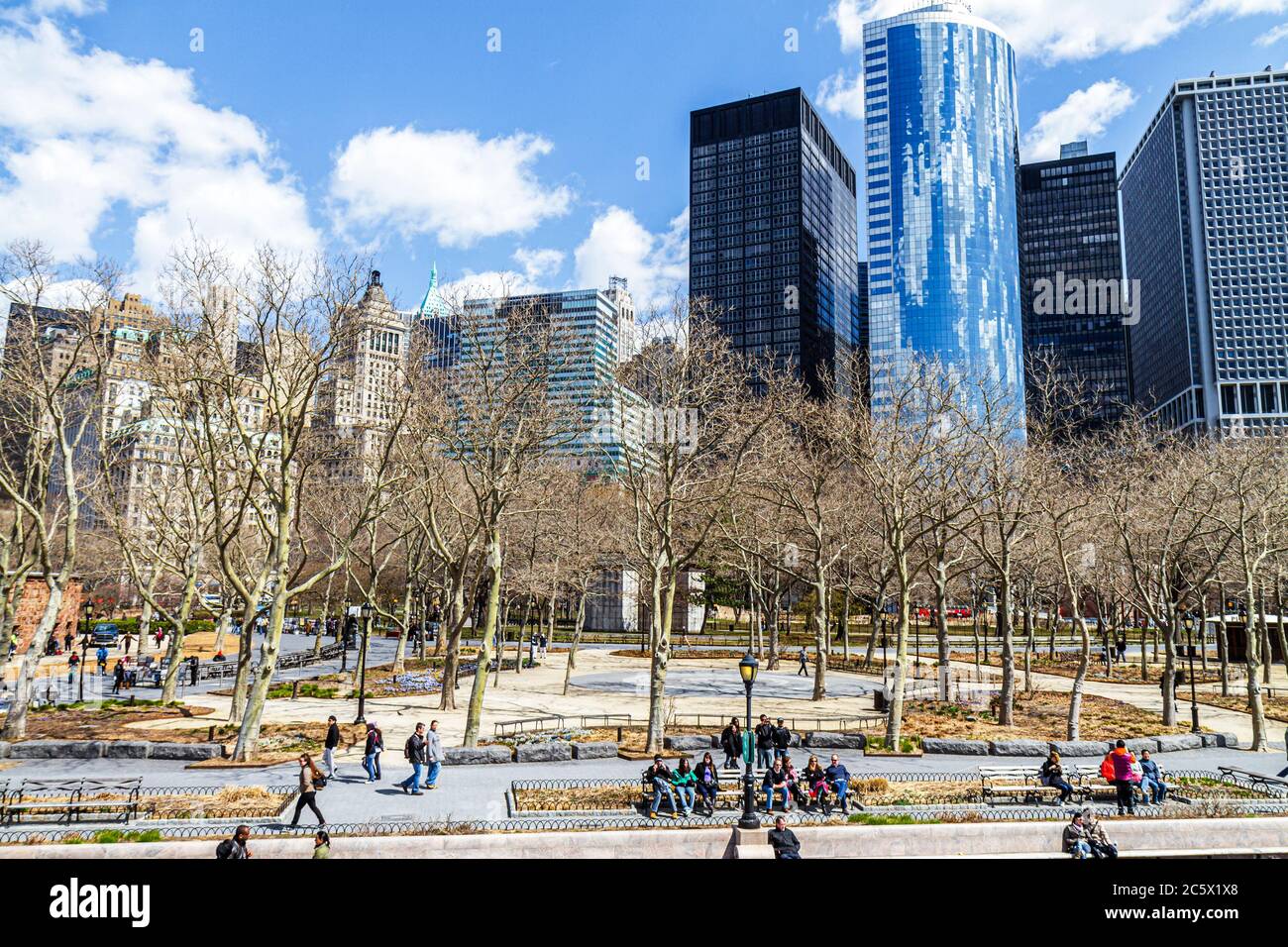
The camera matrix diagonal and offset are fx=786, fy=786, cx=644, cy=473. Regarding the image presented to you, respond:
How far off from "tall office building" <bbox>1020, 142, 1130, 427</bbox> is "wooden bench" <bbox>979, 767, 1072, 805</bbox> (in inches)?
7675

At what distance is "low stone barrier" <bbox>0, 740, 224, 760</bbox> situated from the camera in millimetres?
19688

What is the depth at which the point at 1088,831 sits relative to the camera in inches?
512

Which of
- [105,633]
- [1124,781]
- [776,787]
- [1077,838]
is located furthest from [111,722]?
[105,633]

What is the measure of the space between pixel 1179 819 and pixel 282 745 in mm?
20616

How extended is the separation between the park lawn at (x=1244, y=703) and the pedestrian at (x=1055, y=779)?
16801mm

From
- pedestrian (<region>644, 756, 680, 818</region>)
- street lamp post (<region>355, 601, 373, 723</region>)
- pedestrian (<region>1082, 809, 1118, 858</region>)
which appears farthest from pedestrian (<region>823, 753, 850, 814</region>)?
street lamp post (<region>355, 601, 373, 723</region>)

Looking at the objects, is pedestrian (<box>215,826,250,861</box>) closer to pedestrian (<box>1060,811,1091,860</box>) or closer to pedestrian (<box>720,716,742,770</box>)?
pedestrian (<box>720,716,742,770</box>)

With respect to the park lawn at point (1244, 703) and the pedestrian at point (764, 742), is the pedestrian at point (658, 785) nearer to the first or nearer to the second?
the pedestrian at point (764, 742)

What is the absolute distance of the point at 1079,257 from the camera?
19350 cm

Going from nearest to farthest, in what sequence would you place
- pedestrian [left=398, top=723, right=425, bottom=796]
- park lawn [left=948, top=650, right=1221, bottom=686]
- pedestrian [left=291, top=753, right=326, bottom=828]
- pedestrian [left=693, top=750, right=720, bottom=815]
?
pedestrian [left=291, top=753, right=326, bottom=828] → pedestrian [left=693, top=750, right=720, bottom=815] → pedestrian [left=398, top=723, right=425, bottom=796] → park lawn [left=948, top=650, right=1221, bottom=686]

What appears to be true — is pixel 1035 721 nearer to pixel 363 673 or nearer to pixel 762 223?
pixel 363 673

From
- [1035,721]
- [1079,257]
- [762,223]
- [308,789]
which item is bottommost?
[1035,721]

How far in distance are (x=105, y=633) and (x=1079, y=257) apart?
211 m
